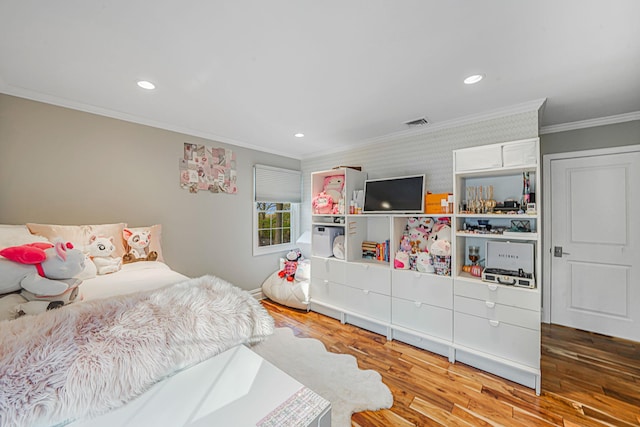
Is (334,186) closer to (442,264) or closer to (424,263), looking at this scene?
(424,263)

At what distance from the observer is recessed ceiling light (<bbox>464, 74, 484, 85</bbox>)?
1804 millimetres

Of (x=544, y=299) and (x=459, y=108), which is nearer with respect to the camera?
(x=459, y=108)

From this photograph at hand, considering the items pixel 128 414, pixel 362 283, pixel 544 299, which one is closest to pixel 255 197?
pixel 362 283

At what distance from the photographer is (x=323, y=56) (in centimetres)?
160

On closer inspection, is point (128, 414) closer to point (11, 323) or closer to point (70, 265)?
point (11, 323)

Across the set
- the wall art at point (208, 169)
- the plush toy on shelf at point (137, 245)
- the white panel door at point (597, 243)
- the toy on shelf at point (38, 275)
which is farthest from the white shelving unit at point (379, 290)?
the toy on shelf at point (38, 275)

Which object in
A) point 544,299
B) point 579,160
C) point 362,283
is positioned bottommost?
point 544,299

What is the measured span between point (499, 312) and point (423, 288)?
631 millimetres

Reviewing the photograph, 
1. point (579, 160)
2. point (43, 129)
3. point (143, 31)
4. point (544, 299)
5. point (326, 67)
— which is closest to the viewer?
point (143, 31)

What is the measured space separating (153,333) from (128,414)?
27 cm

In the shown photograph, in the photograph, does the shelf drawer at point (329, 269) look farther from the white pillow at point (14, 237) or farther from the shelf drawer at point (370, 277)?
the white pillow at point (14, 237)

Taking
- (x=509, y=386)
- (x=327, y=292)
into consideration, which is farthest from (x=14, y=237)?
(x=509, y=386)

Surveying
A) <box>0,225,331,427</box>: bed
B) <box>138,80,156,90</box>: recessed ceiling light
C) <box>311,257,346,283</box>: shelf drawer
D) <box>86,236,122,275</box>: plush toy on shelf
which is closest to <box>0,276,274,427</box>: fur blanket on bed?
<box>0,225,331,427</box>: bed

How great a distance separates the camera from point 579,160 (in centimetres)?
279
